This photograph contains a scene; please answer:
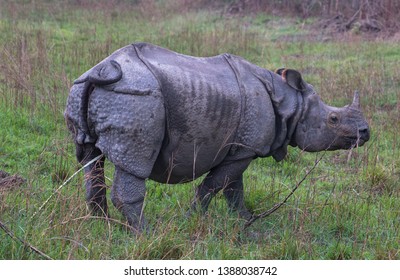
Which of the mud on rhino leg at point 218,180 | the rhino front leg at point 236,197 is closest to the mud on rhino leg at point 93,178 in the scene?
the mud on rhino leg at point 218,180

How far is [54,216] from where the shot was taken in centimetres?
466

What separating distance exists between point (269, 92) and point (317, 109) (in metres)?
0.46

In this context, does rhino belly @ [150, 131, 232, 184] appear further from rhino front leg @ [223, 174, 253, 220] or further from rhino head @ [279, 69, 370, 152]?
rhino head @ [279, 69, 370, 152]

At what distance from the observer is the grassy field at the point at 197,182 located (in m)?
4.55

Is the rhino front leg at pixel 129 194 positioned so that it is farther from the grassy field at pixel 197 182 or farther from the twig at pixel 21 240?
the twig at pixel 21 240

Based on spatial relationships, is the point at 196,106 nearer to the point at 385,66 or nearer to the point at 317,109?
the point at 317,109

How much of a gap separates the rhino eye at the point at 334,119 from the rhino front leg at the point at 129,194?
5.52 feet

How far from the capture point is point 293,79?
5.43 meters

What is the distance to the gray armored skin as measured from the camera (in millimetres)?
4617

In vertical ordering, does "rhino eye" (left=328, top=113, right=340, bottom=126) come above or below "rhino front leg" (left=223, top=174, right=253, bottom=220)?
above

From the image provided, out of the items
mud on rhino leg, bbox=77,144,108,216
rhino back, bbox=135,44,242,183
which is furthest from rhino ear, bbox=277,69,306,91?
mud on rhino leg, bbox=77,144,108,216

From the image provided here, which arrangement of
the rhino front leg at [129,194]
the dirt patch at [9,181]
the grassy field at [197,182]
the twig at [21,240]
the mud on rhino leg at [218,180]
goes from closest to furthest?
the twig at [21,240] → the grassy field at [197,182] → the rhino front leg at [129,194] → the dirt patch at [9,181] → the mud on rhino leg at [218,180]

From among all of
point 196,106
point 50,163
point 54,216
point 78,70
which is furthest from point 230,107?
point 78,70

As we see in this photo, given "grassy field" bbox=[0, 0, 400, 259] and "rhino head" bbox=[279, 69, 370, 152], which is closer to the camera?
"grassy field" bbox=[0, 0, 400, 259]
